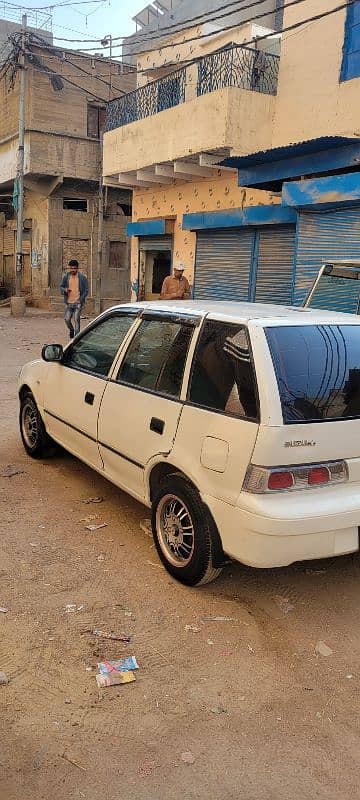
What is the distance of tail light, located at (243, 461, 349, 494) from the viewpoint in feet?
9.37

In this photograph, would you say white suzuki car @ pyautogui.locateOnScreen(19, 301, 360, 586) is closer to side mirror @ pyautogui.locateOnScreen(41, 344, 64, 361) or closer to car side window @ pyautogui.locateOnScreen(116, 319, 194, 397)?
car side window @ pyautogui.locateOnScreen(116, 319, 194, 397)

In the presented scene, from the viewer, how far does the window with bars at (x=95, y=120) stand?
24297 mm

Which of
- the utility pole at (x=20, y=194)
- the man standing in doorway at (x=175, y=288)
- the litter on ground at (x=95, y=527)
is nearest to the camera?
the litter on ground at (x=95, y=527)

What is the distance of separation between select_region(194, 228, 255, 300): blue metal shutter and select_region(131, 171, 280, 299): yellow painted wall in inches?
15.7

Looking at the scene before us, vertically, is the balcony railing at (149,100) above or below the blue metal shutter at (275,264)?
above

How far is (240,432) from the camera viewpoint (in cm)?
293

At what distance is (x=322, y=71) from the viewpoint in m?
10.5

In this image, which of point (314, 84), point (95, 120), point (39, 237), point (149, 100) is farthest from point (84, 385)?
point (95, 120)

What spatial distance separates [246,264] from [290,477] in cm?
1009

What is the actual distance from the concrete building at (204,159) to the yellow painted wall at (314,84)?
403mm

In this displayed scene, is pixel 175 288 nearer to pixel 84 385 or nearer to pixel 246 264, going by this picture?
pixel 246 264

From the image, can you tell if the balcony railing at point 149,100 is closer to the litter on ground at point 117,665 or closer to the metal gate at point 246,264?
the metal gate at point 246,264

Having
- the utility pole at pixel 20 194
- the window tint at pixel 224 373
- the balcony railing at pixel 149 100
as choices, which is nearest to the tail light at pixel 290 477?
the window tint at pixel 224 373

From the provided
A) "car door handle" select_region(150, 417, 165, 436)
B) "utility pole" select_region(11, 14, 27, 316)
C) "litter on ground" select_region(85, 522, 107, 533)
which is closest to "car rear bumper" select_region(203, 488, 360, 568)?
"car door handle" select_region(150, 417, 165, 436)
